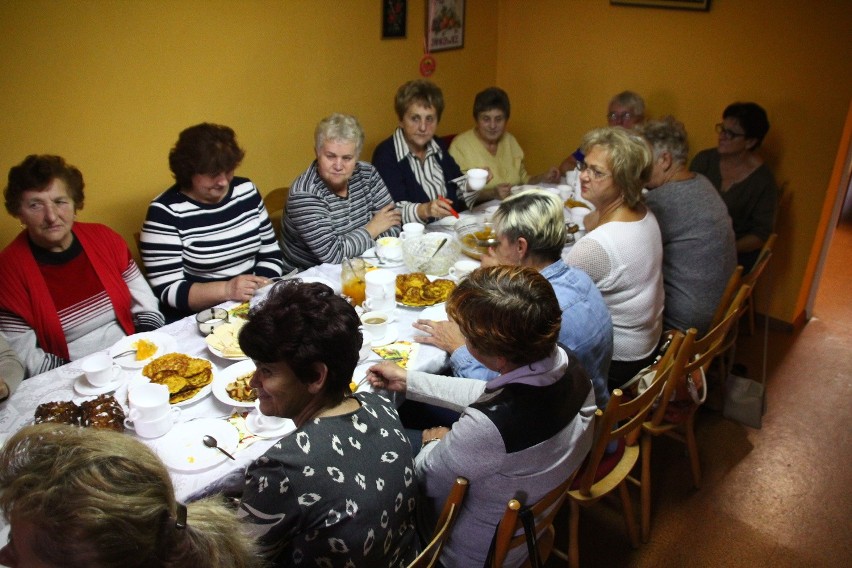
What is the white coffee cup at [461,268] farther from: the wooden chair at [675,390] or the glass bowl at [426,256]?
the wooden chair at [675,390]

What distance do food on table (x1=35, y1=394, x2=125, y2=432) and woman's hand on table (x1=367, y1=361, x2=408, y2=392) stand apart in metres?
0.69

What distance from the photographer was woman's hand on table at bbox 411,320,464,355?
2065 millimetres

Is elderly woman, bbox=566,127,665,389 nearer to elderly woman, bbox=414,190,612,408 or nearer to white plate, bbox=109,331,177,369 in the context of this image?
elderly woman, bbox=414,190,612,408

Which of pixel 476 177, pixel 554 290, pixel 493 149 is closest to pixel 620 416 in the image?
pixel 554 290

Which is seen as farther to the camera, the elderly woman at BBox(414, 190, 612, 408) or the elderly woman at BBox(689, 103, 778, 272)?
the elderly woman at BBox(689, 103, 778, 272)

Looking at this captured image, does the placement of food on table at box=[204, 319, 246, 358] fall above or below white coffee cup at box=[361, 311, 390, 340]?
below

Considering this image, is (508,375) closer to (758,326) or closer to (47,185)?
(47,185)

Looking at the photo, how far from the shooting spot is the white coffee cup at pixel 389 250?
2689 mm

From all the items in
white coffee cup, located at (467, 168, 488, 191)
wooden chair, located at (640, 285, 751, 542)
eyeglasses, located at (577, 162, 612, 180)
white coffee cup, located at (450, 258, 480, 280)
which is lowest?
wooden chair, located at (640, 285, 751, 542)

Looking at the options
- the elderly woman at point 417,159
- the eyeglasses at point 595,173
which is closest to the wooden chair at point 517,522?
the eyeglasses at point 595,173

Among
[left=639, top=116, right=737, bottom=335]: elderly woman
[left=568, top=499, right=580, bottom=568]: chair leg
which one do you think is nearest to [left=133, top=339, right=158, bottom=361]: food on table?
[left=568, top=499, right=580, bottom=568]: chair leg

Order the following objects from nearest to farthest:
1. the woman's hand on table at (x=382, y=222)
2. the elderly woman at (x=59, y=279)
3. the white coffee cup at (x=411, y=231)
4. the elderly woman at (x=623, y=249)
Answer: the elderly woman at (x=59, y=279) < the elderly woman at (x=623, y=249) < the white coffee cup at (x=411, y=231) < the woman's hand on table at (x=382, y=222)

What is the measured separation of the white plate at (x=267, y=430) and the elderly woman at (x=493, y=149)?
2.34 meters

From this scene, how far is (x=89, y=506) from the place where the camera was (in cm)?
90
